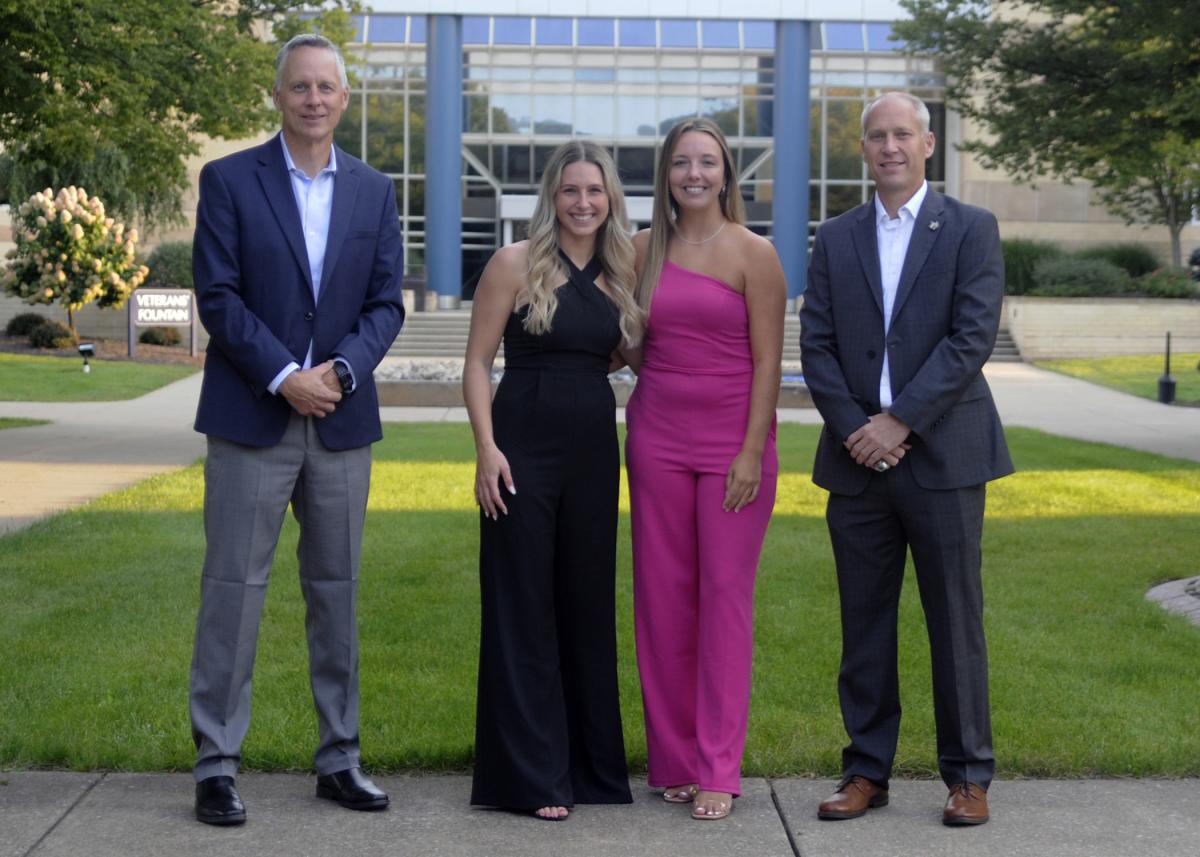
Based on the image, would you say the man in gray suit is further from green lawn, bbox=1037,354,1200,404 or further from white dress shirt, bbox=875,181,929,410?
green lawn, bbox=1037,354,1200,404

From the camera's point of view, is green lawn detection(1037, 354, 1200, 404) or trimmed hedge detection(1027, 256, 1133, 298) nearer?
green lawn detection(1037, 354, 1200, 404)

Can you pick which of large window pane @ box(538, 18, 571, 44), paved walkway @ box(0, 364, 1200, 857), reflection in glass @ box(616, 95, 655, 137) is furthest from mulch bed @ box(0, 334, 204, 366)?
paved walkway @ box(0, 364, 1200, 857)

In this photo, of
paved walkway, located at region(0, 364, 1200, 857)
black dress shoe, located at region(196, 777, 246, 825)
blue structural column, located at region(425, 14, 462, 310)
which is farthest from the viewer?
blue structural column, located at region(425, 14, 462, 310)

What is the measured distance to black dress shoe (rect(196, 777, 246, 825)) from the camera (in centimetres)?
474

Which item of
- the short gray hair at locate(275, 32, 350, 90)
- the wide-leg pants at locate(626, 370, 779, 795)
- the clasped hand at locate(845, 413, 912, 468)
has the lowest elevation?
the wide-leg pants at locate(626, 370, 779, 795)

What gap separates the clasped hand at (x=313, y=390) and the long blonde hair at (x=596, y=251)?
637 mm

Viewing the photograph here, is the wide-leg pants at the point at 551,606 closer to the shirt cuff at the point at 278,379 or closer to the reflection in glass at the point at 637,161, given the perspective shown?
the shirt cuff at the point at 278,379

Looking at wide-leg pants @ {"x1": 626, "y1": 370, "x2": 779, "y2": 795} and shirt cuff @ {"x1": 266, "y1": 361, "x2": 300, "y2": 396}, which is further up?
shirt cuff @ {"x1": 266, "y1": 361, "x2": 300, "y2": 396}

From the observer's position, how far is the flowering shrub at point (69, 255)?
33.6 metres

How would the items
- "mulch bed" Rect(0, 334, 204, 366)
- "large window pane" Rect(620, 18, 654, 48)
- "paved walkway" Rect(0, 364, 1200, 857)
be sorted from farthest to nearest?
"large window pane" Rect(620, 18, 654, 48)
"mulch bed" Rect(0, 334, 204, 366)
"paved walkway" Rect(0, 364, 1200, 857)

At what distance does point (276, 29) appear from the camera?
22328 millimetres

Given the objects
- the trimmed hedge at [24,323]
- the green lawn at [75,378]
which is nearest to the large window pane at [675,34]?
the trimmed hedge at [24,323]

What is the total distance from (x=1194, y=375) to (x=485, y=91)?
2519 cm

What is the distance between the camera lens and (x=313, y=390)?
4746 millimetres
